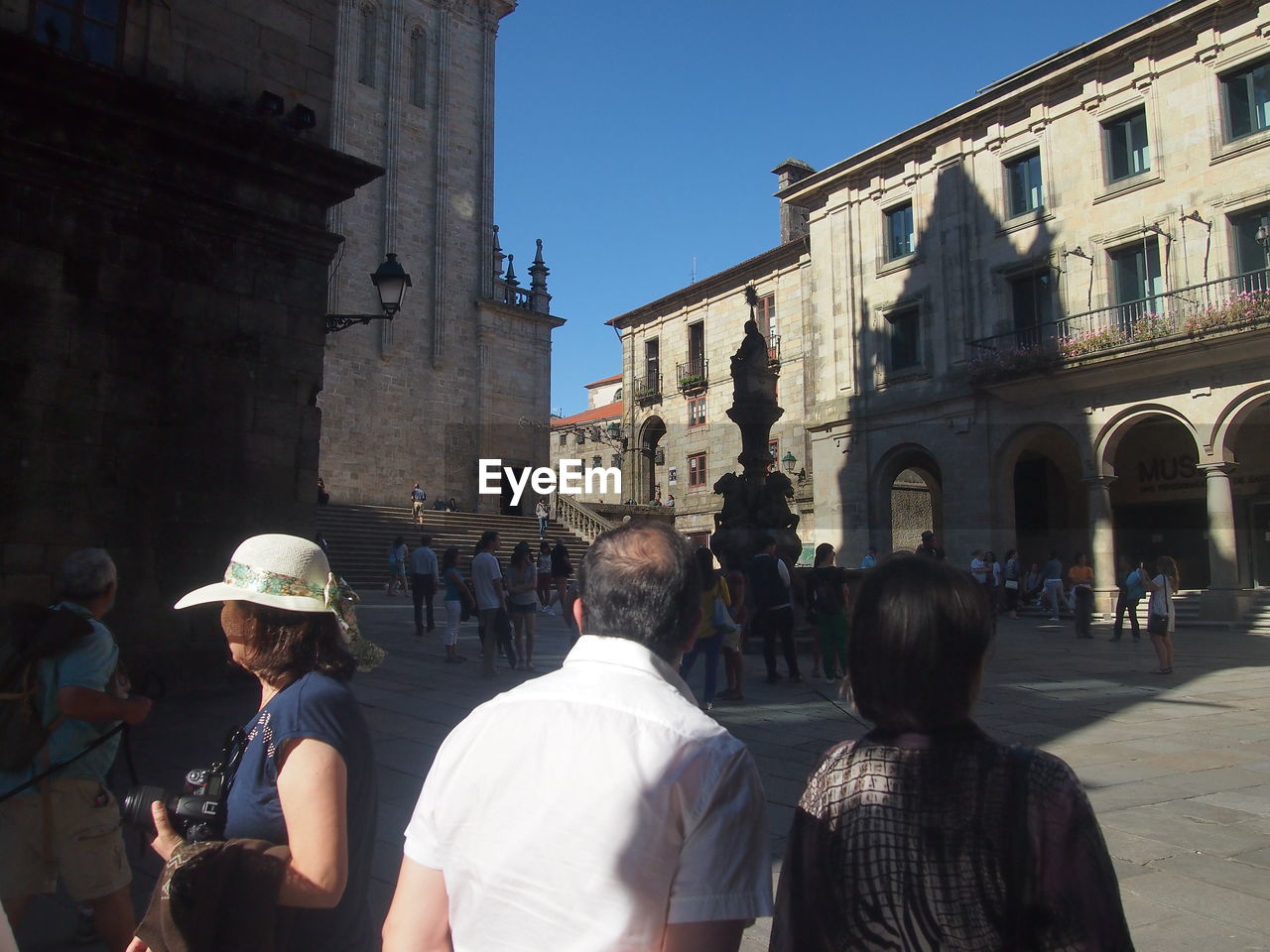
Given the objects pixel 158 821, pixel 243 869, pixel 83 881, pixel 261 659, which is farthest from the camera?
pixel 83 881

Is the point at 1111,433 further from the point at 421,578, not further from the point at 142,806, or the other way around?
the point at 142,806

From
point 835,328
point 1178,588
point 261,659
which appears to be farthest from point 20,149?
point 1178,588

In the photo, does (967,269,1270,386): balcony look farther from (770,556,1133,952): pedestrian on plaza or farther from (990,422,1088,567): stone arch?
(770,556,1133,952): pedestrian on plaza

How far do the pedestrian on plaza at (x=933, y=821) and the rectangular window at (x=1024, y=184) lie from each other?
82.3 feet

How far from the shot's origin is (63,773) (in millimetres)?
3258

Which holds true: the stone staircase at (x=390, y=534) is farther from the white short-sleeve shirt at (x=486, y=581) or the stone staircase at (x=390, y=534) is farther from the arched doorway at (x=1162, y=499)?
the arched doorway at (x=1162, y=499)

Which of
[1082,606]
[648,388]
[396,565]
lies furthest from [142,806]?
[648,388]

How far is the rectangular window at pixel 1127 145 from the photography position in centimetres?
2189

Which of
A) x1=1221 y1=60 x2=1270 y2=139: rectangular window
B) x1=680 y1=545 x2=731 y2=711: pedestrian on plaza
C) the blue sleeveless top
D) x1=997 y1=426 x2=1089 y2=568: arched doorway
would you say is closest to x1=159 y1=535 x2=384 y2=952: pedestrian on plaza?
the blue sleeveless top

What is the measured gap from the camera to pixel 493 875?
61.7 inches

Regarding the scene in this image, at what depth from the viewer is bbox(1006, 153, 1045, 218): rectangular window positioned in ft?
79.0

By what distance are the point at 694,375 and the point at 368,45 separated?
16.0 metres

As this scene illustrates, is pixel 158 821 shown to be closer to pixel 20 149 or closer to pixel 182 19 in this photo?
pixel 20 149

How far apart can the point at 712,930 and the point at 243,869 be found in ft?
3.46
